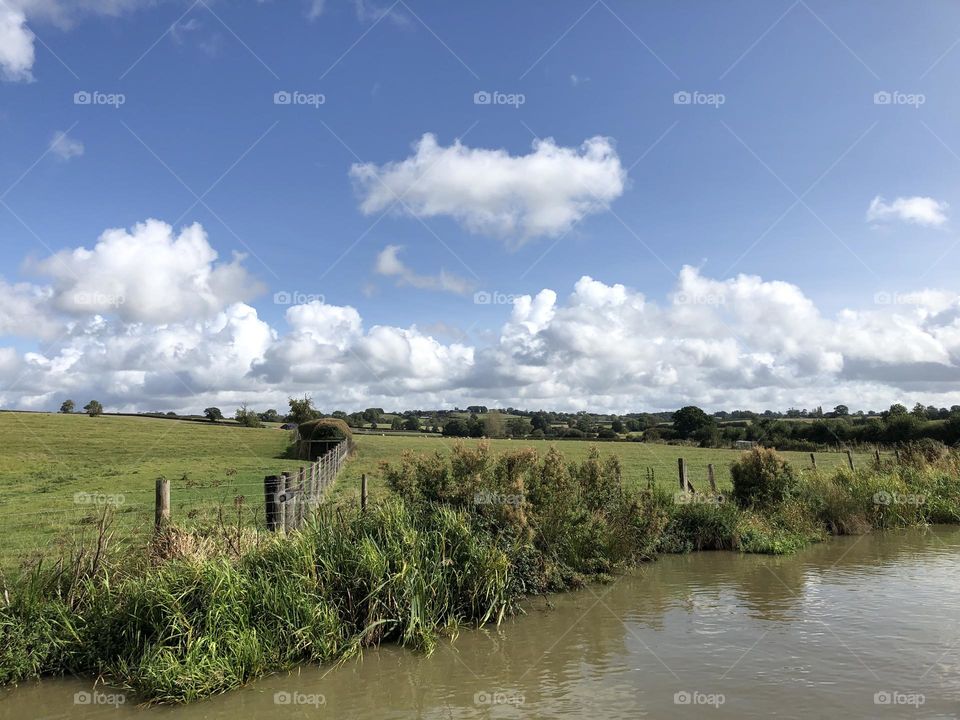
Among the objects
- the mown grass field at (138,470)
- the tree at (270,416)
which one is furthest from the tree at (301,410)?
the tree at (270,416)

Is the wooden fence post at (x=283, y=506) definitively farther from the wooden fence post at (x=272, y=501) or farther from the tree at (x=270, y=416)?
the tree at (x=270, y=416)

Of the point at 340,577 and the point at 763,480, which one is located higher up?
the point at 763,480

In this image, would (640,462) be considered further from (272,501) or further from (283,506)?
(272,501)

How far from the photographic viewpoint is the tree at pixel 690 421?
71.4 meters

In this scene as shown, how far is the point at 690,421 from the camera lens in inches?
2876

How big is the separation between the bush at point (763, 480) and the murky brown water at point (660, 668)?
6.02 metres

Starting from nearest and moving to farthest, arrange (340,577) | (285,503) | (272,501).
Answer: (340,577), (272,501), (285,503)

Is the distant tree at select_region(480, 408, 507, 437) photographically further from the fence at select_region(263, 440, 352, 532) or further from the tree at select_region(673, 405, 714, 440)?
the fence at select_region(263, 440, 352, 532)

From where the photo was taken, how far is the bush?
59.9 ft

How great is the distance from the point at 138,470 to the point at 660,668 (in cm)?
2894

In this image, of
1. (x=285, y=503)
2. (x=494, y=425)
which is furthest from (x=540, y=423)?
(x=285, y=503)

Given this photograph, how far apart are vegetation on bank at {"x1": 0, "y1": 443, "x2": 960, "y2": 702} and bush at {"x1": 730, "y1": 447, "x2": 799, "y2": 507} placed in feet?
8.92

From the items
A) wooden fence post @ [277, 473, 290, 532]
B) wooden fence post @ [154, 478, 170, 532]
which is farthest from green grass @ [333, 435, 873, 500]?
wooden fence post @ [154, 478, 170, 532]

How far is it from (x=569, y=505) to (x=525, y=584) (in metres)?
1.70
